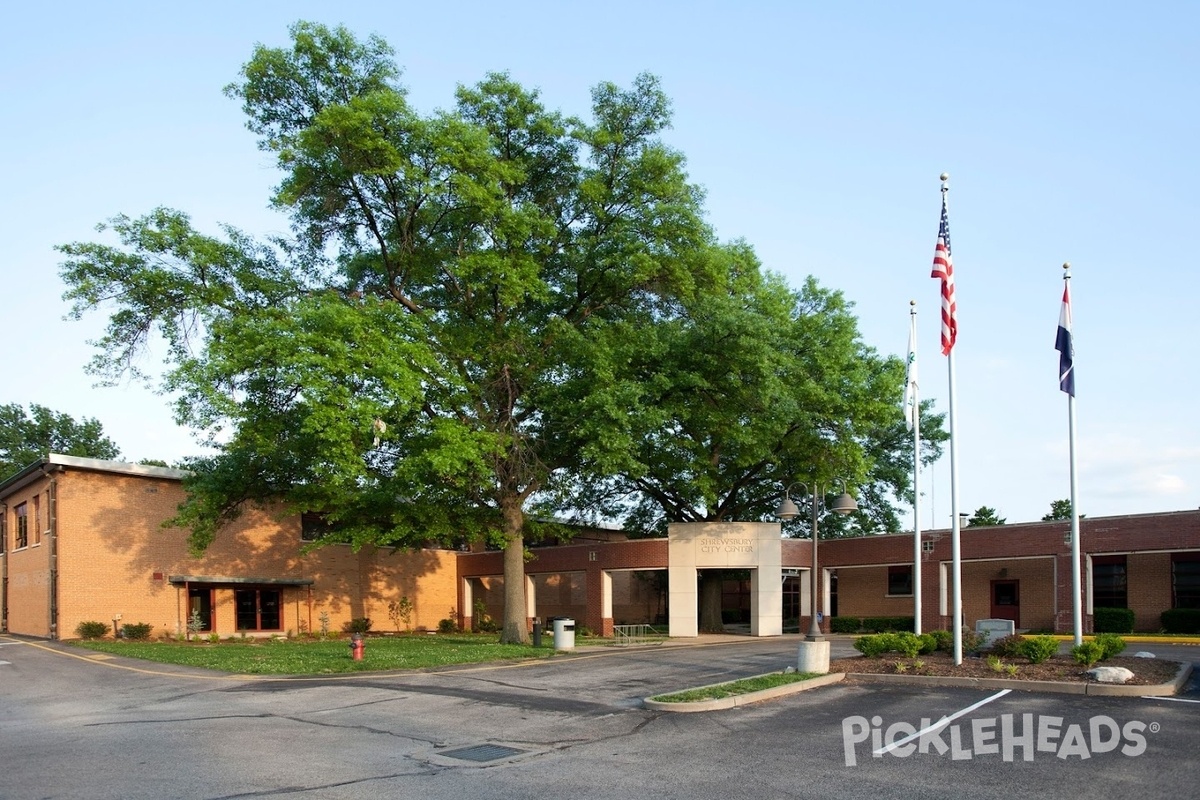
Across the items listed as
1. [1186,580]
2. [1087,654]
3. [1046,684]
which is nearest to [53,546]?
[1046,684]

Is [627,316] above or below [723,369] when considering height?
above

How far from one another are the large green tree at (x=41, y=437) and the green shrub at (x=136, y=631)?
3989 centimetres

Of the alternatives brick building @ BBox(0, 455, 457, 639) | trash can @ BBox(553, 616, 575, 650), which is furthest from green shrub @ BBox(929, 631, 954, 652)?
brick building @ BBox(0, 455, 457, 639)

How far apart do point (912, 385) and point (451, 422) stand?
38.5ft

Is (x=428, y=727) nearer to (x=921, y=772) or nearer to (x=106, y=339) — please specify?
(x=921, y=772)

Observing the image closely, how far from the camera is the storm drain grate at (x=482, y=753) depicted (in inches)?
474

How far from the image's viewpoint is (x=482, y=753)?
488 inches

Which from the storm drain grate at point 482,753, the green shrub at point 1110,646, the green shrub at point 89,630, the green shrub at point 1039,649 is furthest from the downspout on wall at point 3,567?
the green shrub at point 1110,646

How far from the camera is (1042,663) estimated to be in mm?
18578

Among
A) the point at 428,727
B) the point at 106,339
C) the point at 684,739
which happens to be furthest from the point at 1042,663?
the point at 106,339

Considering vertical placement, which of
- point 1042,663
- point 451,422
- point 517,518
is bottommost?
point 1042,663

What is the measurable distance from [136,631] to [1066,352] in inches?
1224

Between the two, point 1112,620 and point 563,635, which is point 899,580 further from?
point 563,635

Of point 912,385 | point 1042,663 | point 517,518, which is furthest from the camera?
point 517,518
